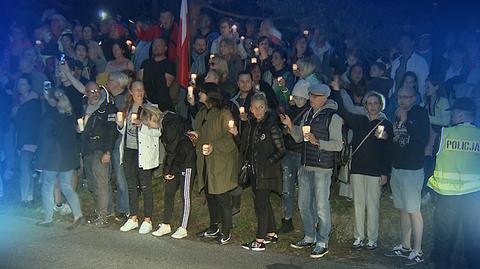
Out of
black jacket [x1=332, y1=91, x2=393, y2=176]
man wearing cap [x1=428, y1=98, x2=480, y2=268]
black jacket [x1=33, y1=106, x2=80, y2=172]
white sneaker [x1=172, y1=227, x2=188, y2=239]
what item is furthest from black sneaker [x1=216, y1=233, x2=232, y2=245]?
man wearing cap [x1=428, y1=98, x2=480, y2=268]

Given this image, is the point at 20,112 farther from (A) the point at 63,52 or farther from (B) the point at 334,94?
(B) the point at 334,94

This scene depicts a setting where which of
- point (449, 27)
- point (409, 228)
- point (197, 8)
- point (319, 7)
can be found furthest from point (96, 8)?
point (409, 228)

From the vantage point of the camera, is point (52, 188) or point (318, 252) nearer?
point (318, 252)

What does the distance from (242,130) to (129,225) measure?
214 cm

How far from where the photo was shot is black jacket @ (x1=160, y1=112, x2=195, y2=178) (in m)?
8.09

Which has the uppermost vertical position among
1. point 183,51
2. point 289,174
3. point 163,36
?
point 163,36

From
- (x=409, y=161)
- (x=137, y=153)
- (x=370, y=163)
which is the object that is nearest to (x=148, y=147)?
(x=137, y=153)

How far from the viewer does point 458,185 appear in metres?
6.82

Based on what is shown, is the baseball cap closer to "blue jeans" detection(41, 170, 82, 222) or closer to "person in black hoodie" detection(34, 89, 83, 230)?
"person in black hoodie" detection(34, 89, 83, 230)

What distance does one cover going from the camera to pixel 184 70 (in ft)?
32.7

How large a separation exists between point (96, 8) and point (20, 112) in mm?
8949

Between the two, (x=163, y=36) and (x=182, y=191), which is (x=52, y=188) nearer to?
(x=182, y=191)

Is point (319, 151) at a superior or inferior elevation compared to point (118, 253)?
superior

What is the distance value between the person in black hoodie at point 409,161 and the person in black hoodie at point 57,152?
4.47 meters
